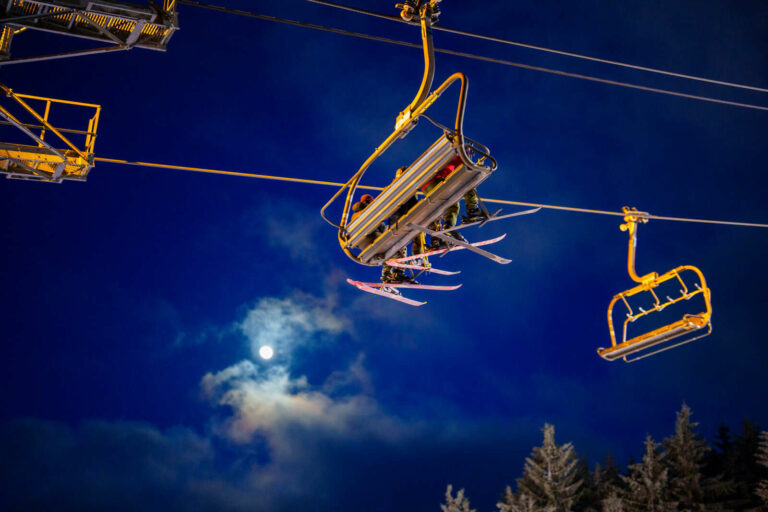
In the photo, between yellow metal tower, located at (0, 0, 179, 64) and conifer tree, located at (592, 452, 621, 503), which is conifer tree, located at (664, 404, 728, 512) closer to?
conifer tree, located at (592, 452, 621, 503)

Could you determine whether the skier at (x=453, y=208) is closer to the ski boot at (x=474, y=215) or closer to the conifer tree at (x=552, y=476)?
the ski boot at (x=474, y=215)

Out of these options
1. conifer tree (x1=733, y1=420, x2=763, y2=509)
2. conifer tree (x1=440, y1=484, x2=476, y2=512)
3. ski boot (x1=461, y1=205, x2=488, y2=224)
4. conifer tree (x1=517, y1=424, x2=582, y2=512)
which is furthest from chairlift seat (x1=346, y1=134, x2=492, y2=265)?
conifer tree (x1=733, y1=420, x2=763, y2=509)

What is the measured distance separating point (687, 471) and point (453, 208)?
2668 cm

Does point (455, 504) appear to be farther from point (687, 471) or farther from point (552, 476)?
point (687, 471)

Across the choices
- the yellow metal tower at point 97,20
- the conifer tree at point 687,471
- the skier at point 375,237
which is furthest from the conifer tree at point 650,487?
the yellow metal tower at point 97,20

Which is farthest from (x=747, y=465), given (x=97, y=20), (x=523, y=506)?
(x=97, y=20)

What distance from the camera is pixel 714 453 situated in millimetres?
36250

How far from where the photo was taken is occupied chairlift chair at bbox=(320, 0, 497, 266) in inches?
252

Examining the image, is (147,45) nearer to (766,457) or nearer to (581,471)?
(766,457)

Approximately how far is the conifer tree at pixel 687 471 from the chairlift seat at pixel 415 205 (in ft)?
84.4

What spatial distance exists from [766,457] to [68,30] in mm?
28193

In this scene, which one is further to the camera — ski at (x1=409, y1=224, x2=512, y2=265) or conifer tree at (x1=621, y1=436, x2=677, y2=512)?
conifer tree at (x1=621, y1=436, x2=677, y2=512)

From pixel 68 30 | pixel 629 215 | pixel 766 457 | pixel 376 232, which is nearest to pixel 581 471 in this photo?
pixel 766 457

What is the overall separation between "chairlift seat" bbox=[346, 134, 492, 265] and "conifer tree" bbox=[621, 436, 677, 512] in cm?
2420
